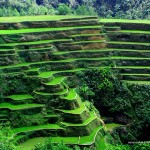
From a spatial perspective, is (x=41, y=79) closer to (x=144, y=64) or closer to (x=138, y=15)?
(x=144, y=64)

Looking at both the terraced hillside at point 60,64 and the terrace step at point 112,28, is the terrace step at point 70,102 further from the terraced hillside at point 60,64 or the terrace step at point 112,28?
the terrace step at point 112,28

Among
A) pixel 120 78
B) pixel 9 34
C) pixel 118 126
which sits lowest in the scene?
pixel 118 126

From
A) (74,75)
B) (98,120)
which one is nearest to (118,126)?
(98,120)

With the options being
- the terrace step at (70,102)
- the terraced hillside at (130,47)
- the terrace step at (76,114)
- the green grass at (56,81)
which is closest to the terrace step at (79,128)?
the terrace step at (76,114)

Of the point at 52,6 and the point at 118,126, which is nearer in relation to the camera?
the point at 118,126

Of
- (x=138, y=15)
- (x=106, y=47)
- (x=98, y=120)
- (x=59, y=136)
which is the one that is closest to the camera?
(x=59, y=136)
